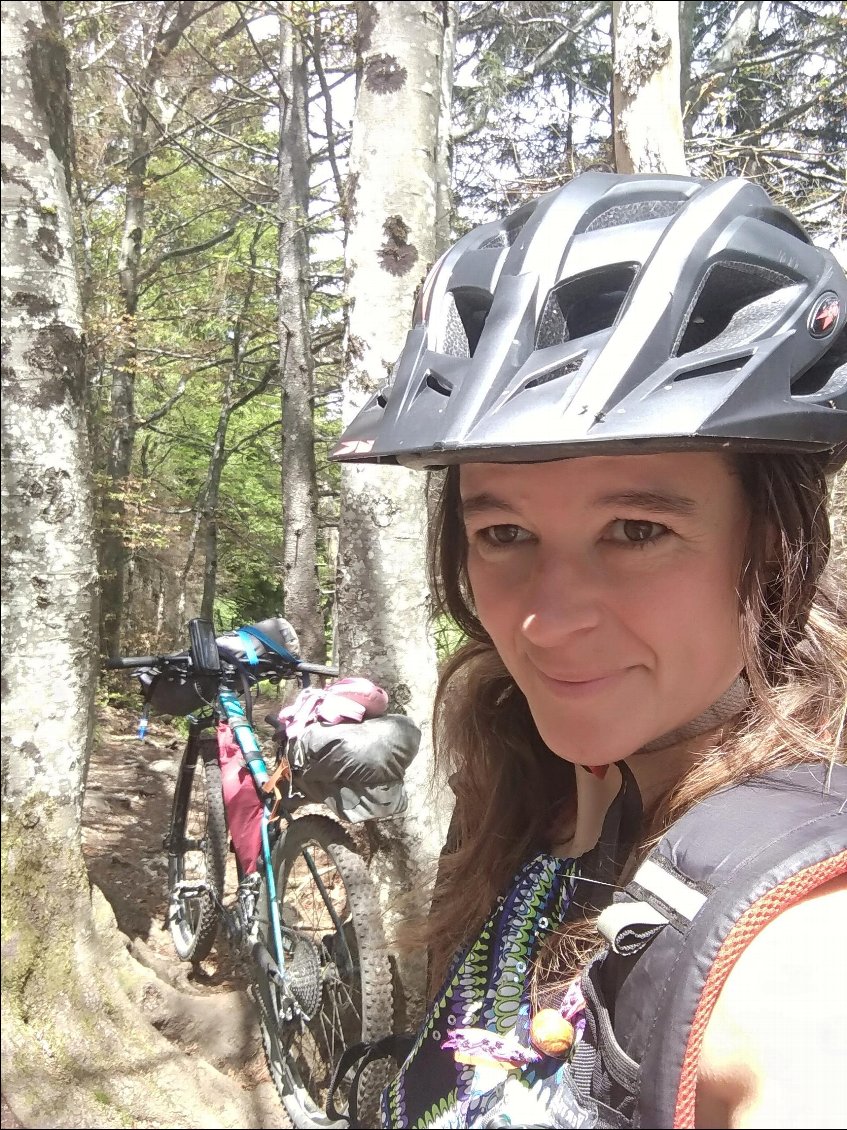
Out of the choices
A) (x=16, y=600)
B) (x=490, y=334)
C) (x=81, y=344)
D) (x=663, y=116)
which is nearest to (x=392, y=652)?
(x=16, y=600)

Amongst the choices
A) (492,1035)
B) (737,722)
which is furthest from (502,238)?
(492,1035)

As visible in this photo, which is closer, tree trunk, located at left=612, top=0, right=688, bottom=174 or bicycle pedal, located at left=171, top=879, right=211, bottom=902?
tree trunk, located at left=612, top=0, right=688, bottom=174

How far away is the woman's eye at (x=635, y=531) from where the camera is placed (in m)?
0.85

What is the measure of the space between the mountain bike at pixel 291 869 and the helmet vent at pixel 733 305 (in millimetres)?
1824

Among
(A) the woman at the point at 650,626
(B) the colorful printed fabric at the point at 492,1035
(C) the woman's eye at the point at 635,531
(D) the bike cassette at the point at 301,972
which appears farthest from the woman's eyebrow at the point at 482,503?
(D) the bike cassette at the point at 301,972

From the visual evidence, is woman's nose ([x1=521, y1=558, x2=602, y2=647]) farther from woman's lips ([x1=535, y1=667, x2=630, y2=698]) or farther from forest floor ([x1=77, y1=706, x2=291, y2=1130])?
forest floor ([x1=77, y1=706, x2=291, y2=1130])

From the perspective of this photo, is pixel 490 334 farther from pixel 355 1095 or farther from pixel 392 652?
pixel 355 1095

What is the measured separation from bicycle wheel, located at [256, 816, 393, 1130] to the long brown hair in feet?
4.37

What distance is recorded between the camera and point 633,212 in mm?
1062

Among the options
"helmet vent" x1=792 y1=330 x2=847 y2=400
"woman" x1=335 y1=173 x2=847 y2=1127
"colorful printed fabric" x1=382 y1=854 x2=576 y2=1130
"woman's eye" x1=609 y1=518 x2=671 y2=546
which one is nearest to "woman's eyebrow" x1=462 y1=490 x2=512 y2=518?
"woman" x1=335 y1=173 x2=847 y2=1127

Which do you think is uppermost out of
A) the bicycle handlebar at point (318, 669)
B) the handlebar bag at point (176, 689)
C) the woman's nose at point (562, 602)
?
the woman's nose at point (562, 602)

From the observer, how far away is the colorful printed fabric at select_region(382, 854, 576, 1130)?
0.82 meters

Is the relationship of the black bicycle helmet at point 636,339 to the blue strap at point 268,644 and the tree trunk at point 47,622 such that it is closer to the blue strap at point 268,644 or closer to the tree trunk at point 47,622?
the tree trunk at point 47,622

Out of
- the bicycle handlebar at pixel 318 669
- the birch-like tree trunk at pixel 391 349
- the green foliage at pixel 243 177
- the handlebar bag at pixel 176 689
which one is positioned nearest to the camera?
the birch-like tree trunk at pixel 391 349
